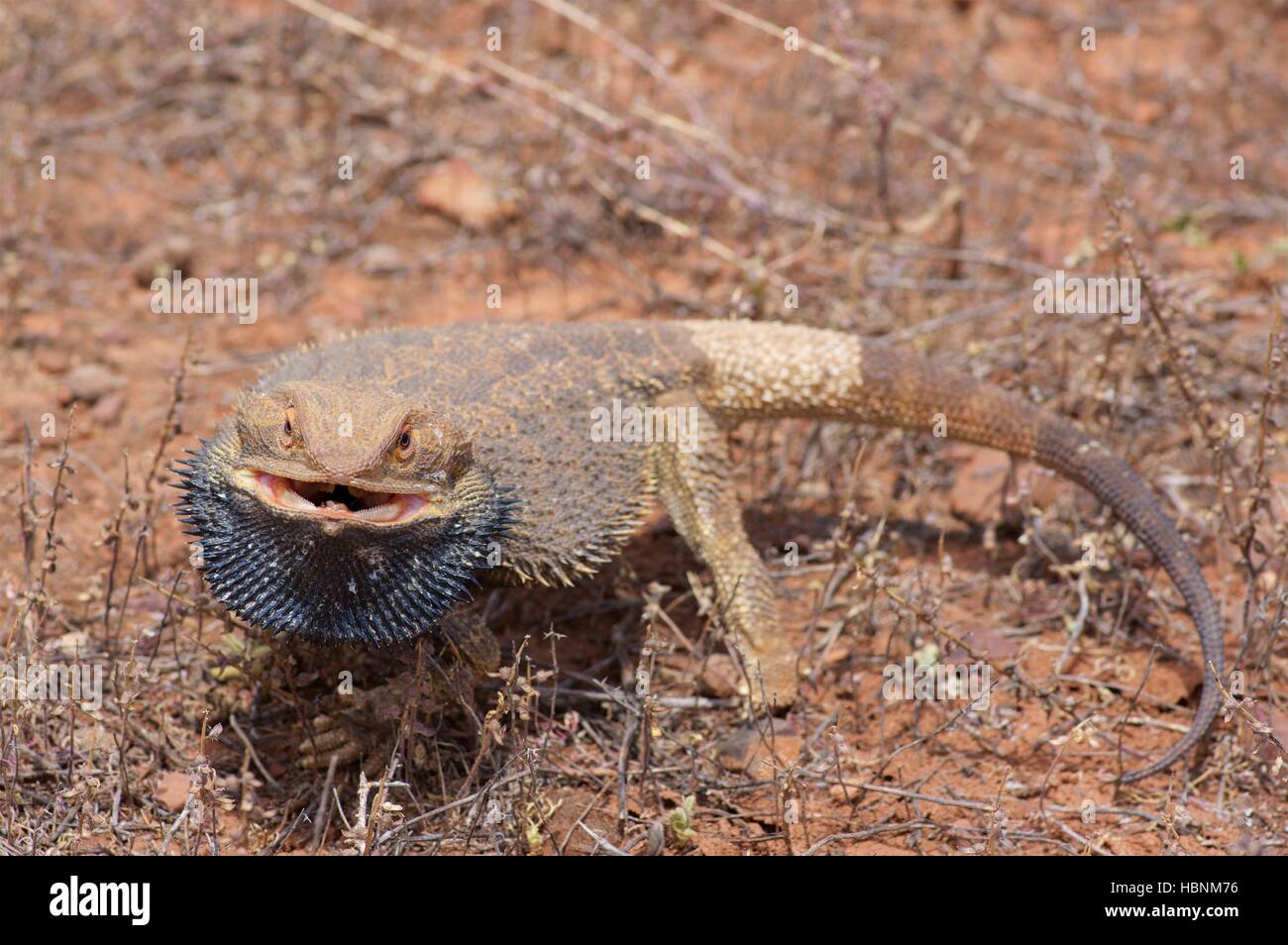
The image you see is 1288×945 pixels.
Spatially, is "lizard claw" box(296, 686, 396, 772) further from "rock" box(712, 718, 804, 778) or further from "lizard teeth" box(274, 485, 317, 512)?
"rock" box(712, 718, 804, 778)

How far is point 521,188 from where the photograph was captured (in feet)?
25.1

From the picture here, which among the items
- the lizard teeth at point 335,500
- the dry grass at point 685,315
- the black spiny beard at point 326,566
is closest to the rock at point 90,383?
the dry grass at point 685,315

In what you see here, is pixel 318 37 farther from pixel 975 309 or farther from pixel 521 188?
pixel 975 309

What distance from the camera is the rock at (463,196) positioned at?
8023 mm

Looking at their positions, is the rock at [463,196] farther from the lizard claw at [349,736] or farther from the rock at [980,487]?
the lizard claw at [349,736]

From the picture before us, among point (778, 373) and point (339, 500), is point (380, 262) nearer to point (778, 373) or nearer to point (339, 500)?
point (778, 373)

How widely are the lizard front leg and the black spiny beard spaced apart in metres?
1.28

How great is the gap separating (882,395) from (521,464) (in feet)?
5.25

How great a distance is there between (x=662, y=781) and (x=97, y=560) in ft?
8.46

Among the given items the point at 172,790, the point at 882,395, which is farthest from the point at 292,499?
the point at 882,395

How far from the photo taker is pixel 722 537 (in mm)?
5082

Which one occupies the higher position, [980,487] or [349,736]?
[980,487]
